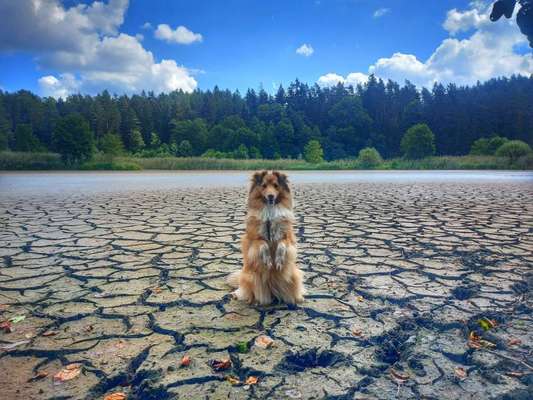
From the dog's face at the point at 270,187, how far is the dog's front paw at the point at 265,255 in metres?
0.38

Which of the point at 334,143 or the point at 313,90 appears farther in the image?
the point at 313,90

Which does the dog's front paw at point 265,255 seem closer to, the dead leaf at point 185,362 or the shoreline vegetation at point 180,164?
the dead leaf at point 185,362

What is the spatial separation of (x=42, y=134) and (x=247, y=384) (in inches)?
2539

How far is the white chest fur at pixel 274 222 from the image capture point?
2986 millimetres

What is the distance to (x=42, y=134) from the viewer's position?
55.2 meters

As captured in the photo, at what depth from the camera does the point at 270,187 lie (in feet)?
10.0

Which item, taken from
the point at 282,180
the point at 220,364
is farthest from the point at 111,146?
the point at 220,364

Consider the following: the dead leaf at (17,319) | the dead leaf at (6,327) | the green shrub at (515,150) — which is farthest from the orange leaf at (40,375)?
the green shrub at (515,150)

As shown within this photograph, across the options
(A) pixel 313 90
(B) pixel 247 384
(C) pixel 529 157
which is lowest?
(B) pixel 247 384

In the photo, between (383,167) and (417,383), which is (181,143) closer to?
(383,167)

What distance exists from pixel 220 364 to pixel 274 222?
1.25m

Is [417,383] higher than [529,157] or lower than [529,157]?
lower

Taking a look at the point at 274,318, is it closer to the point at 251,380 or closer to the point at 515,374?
the point at 251,380

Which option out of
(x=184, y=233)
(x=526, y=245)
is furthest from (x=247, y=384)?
(x=526, y=245)
